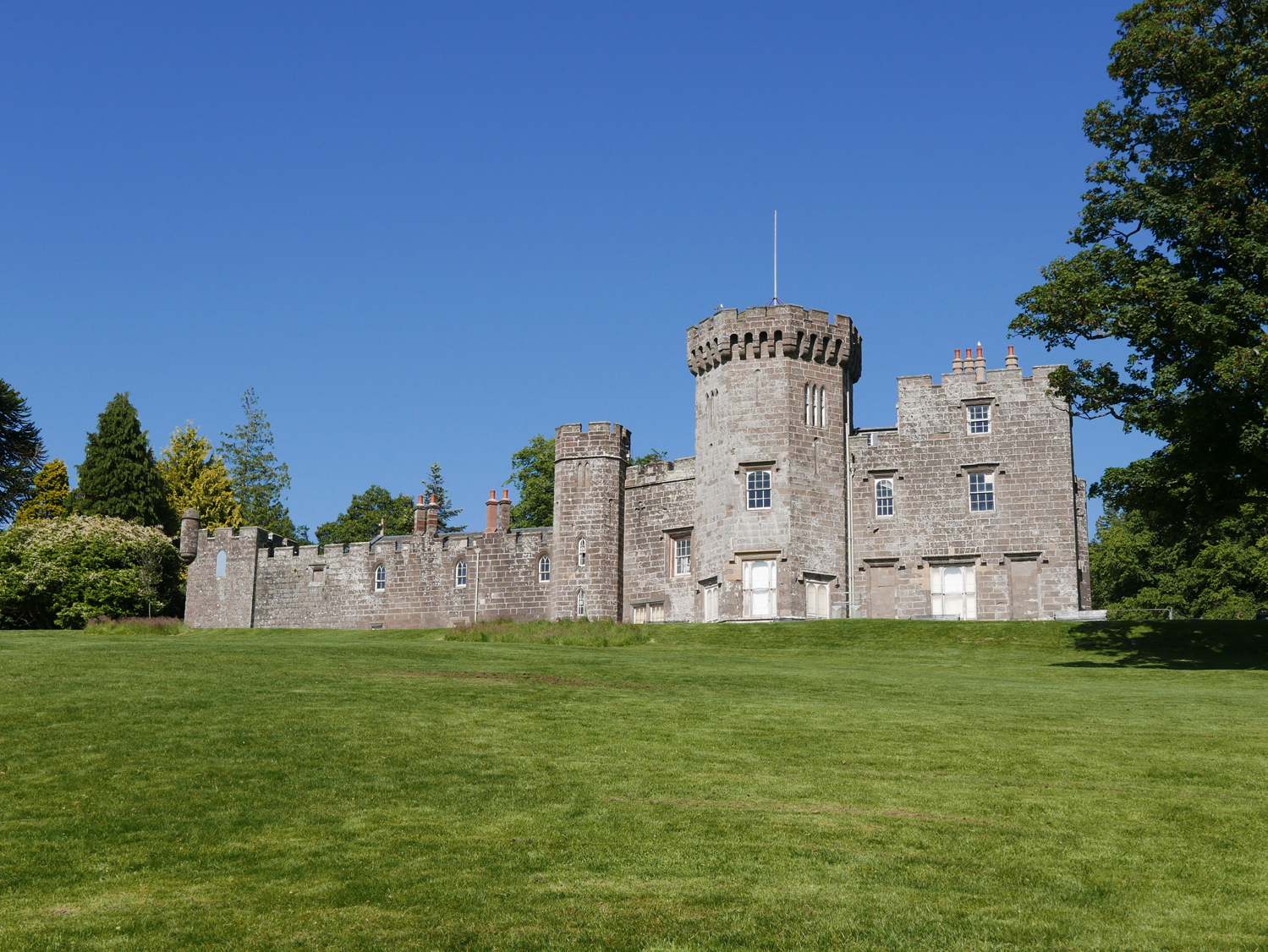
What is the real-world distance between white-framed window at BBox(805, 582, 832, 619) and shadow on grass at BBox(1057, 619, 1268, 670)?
10338 mm

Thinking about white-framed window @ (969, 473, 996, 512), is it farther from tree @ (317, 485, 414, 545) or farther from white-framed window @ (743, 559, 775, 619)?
tree @ (317, 485, 414, 545)

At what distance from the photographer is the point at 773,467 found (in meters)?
45.1

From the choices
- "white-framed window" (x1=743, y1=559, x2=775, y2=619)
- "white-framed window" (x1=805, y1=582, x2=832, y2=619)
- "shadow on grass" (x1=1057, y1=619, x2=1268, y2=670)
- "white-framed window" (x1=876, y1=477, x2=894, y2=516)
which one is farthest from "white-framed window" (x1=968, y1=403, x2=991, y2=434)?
"shadow on grass" (x1=1057, y1=619, x2=1268, y2=670)

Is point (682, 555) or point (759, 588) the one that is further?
point (682, 555)

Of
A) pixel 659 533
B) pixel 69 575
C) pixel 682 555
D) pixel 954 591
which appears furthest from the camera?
pixel 659 533

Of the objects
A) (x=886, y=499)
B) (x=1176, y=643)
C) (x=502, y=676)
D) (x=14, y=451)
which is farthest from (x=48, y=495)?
(x=1176, y=643)

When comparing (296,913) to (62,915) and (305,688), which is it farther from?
(305,688)

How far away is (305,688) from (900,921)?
42.1ft

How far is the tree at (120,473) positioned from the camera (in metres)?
63.9

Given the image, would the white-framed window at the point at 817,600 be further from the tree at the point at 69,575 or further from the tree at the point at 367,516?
the tree at the point at 367,516

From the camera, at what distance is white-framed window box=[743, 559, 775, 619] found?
44.4 meters

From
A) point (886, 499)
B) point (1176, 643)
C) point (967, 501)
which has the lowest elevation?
point (1176, 643)

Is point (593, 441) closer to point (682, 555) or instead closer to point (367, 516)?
point (682, 555)

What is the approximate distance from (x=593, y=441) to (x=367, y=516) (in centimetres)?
3677
